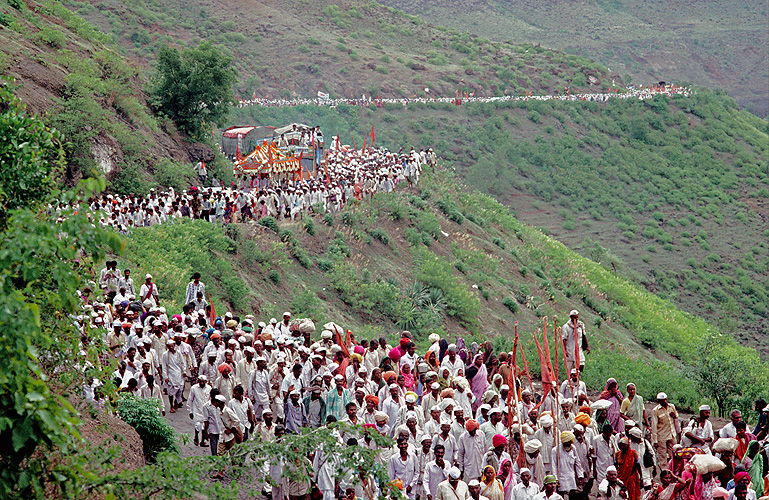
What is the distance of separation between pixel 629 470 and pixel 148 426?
5736 mm

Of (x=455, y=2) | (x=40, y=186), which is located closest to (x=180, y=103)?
(x=40, y=186)

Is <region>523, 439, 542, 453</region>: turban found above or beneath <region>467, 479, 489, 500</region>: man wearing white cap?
beneath

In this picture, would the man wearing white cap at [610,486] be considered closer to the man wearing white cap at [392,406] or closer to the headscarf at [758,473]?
the headscarf at [758,473]

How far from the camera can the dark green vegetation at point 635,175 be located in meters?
45.2

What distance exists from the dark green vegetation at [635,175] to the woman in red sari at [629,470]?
31.9 meters

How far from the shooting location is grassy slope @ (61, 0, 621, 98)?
62.9 meters

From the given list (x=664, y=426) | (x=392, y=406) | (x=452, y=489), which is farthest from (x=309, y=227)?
(x=452, y=489)

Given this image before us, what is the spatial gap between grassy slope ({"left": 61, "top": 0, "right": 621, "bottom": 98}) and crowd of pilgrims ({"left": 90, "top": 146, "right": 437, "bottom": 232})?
2808 cm

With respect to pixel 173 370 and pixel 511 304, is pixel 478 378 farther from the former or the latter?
pixel 511 304

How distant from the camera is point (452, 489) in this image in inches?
342

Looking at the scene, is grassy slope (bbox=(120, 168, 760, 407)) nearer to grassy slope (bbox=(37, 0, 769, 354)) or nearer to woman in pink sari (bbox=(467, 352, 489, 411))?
woman in pink sari (bbox=(467, 352, 489, 411))

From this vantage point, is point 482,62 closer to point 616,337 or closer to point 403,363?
point 616,337

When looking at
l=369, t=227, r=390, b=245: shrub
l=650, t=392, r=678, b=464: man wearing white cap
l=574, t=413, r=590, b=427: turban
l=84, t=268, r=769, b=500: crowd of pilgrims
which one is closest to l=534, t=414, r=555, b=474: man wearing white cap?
l=84, t=268, r=769, b=500: crowd of pilgrims

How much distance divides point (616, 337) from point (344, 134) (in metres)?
34.0
